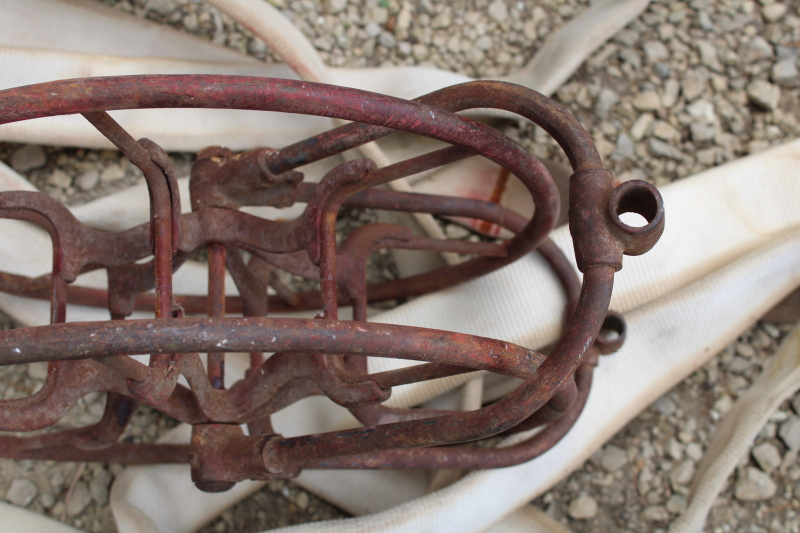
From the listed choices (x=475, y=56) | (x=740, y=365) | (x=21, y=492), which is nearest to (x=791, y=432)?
(x=740, y=365)

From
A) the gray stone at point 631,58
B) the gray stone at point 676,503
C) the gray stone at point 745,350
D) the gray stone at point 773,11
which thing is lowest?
the gray stone at point 676,503

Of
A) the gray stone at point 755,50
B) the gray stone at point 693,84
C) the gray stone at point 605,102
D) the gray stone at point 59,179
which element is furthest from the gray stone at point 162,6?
the gray stone at point 755,50

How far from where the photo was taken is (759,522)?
4.83 ft

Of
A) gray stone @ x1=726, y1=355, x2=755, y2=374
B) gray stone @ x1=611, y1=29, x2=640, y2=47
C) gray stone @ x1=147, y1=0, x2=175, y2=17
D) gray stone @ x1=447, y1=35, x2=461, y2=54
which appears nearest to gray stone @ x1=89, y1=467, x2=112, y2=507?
gray stone @ x1=147, y1=0, x2=175, y2=17

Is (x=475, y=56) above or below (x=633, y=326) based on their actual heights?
above

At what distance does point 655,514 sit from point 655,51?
1159mm

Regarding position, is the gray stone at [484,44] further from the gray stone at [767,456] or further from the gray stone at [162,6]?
the gray stone at [767,456]

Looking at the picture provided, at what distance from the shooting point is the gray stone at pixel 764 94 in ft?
5.66

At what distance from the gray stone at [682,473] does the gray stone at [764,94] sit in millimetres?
922

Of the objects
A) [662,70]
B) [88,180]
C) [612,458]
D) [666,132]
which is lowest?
[612,458]

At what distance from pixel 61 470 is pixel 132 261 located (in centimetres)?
66

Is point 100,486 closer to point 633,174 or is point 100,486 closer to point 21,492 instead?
point 21,492

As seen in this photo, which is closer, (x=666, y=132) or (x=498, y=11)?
(x=666, y=132)

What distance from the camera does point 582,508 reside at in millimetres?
1512
